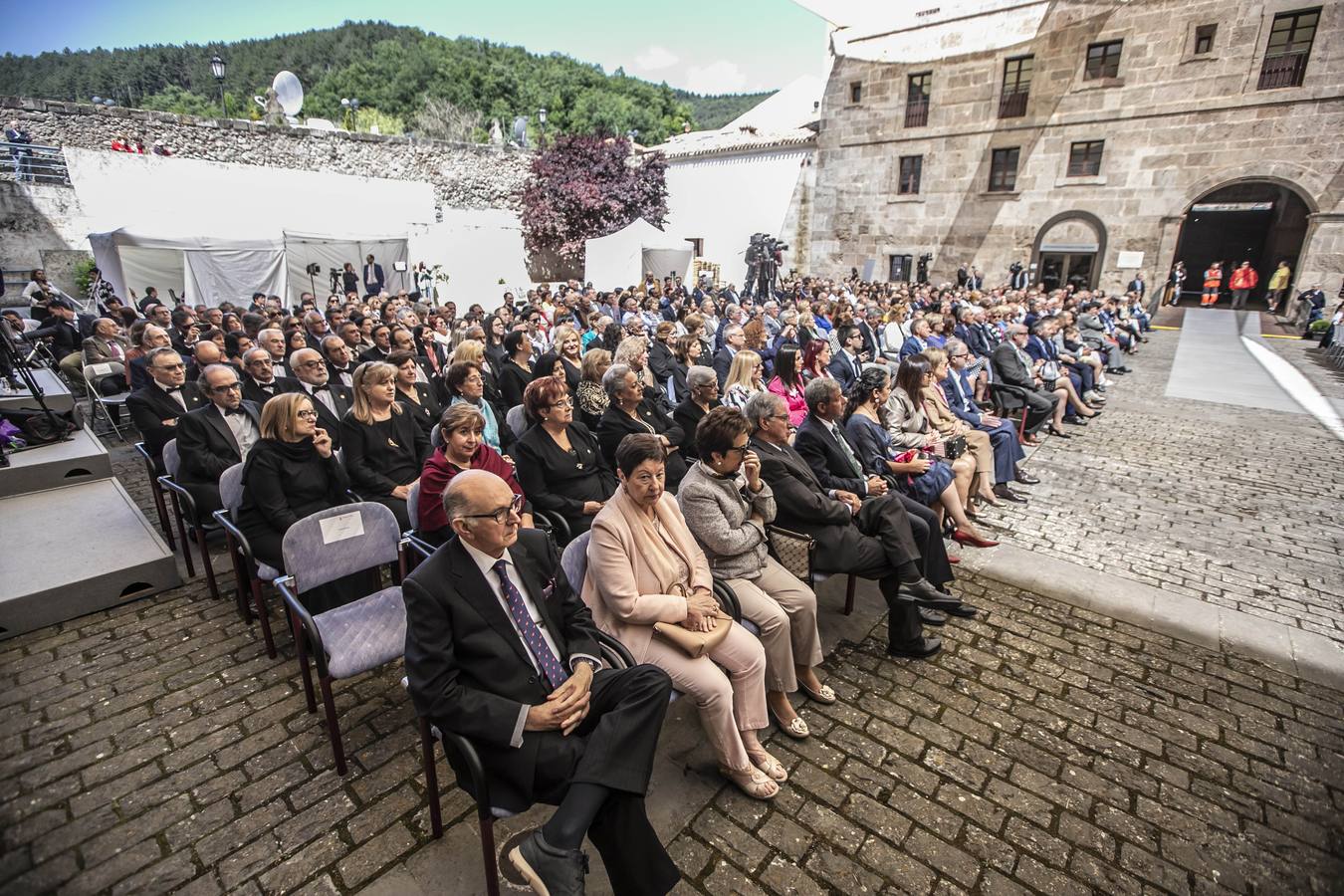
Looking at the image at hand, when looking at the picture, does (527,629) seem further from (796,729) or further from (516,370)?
(516,370)

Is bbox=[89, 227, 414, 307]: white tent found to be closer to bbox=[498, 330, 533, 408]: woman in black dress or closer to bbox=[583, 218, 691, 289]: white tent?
bbox=[583, 218, 691, 289]: white tent

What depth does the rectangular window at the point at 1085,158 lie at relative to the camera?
19000mm

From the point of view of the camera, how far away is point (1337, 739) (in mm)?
3070

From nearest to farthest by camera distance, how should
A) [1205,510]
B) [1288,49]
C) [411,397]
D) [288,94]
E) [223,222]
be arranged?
[411,397]
[1205,510]
[1288,49]
[223,222]
[288,94]

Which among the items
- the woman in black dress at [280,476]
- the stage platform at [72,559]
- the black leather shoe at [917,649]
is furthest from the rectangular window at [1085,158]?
the stage platform at [72,559]

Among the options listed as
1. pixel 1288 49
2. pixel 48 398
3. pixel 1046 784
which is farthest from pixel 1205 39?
pixel 48 398

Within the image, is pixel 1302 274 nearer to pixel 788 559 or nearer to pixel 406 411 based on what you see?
pixel 788 559

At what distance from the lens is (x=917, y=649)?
11.8ft

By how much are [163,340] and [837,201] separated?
2243 cm

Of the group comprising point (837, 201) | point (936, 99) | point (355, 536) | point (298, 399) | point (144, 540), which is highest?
point (936, 99)

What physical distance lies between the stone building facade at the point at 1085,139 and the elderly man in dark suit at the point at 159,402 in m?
20.1

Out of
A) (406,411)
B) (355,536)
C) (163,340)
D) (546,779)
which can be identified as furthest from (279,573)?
(163,340)

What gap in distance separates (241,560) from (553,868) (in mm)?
2683

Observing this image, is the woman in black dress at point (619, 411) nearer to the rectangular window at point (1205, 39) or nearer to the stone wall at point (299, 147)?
the stone wall at point (299, 147)
